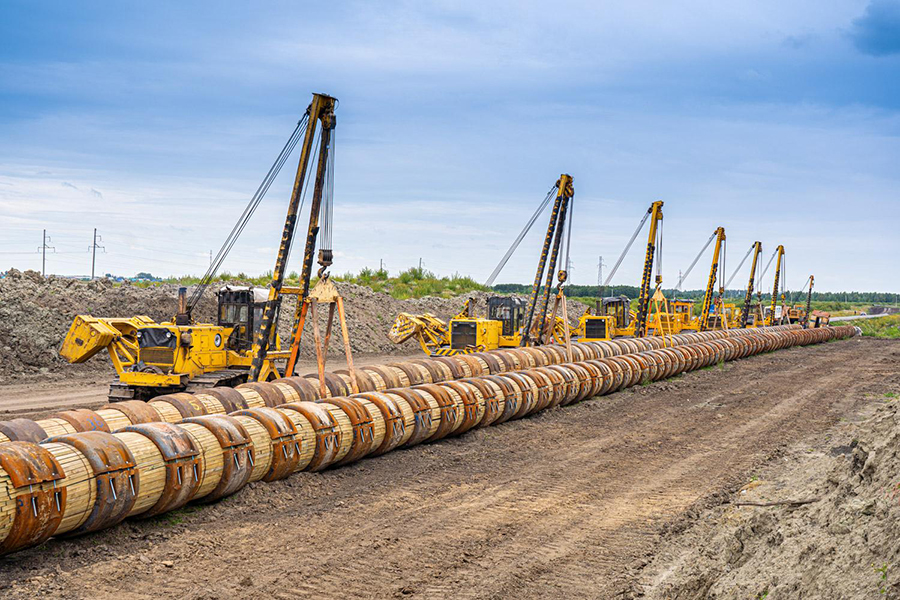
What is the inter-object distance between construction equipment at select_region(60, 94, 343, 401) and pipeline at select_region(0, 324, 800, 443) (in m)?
2.59

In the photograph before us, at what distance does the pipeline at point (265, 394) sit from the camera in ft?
37.2

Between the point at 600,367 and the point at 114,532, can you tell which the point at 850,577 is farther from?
the point at 600,367

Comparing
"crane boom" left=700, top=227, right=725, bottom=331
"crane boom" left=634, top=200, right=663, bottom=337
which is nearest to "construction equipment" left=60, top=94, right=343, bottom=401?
"crane boom" left=634, top=200, right=663, bottom=337

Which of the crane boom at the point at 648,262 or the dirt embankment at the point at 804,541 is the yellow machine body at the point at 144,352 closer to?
the dirt embankment at the point at 804,541

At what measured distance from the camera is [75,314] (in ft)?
96.8

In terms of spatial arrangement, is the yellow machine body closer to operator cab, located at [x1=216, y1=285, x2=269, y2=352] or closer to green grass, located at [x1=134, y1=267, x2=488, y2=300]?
operator cab, located at [x1=216, y1=285, x2=269, y2=352]

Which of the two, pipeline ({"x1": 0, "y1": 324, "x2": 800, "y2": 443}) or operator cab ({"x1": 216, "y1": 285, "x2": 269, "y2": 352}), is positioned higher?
operator cab ({"x1": 216, "y1": 285, "x2": 269, "y2": 352})

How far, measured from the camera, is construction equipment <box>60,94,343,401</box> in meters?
18.2

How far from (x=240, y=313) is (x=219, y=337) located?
1.12 meters

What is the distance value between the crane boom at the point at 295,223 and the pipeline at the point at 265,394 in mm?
2062

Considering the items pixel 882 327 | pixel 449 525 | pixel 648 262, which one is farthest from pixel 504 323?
pixel 882 327

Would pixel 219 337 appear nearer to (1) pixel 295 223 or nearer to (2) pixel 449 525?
(1) pixel 295 223

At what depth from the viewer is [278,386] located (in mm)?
15141

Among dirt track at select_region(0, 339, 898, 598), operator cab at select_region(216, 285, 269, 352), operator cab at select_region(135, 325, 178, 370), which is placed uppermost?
operator cab at select_region(216, 285, 269, 352)
